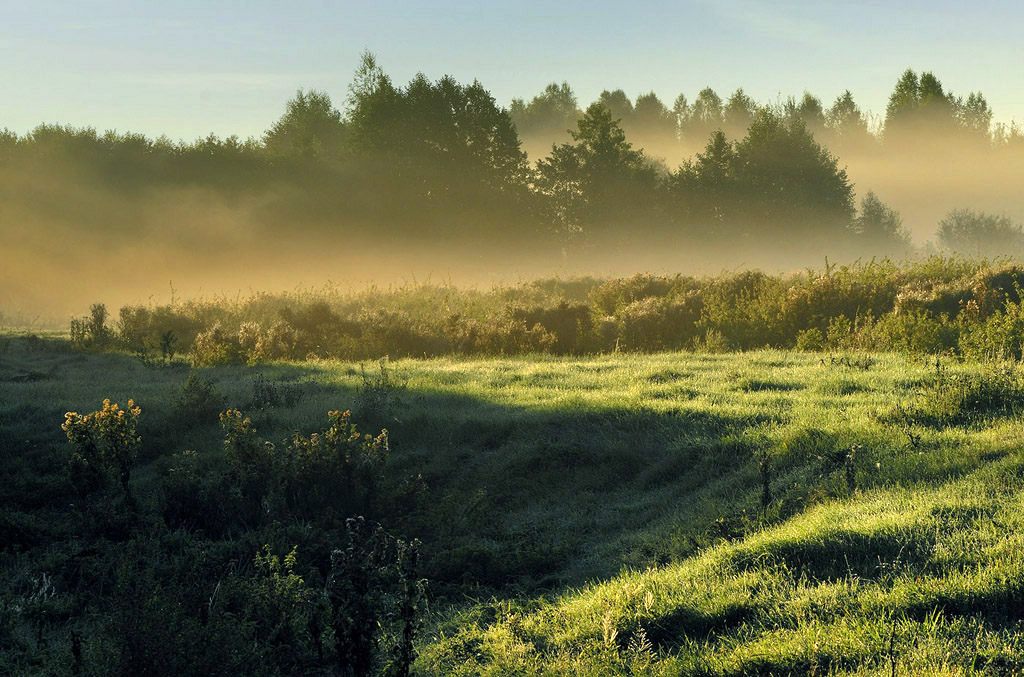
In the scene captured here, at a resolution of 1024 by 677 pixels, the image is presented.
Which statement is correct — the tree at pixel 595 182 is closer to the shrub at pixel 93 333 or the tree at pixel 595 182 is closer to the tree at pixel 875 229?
the tree at pixel 875 229

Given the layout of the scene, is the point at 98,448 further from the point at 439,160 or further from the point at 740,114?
the point at 740,114

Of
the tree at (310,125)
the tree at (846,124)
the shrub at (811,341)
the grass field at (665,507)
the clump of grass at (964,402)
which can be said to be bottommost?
the grass field at (665,507)

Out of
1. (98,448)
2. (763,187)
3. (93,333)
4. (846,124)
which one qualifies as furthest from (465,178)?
(846,124)

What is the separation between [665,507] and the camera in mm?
7352

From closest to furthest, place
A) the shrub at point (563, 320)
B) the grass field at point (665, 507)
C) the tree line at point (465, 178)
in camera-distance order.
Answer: the grass field at point (665, 507) → the shrub at point (563, 320) → the tree line at point (465, 178)

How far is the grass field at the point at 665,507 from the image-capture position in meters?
4.36

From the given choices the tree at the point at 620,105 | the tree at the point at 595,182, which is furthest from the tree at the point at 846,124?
the tree at the point at 595,182

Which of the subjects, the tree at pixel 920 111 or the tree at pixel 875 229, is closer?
the tree at pixel 875 229

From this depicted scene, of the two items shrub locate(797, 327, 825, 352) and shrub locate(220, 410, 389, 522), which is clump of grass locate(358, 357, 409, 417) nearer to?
shrub locate(220, 410, 389, 522)

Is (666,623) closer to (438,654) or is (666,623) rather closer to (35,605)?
(438,654)

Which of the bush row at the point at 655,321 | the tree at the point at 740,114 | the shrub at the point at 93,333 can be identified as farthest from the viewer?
the tree at the point at 740,114

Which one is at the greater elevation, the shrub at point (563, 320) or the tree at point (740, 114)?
the tree at point (740, 114)

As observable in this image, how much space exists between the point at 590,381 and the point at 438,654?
756cm

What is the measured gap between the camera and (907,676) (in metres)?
3.63
